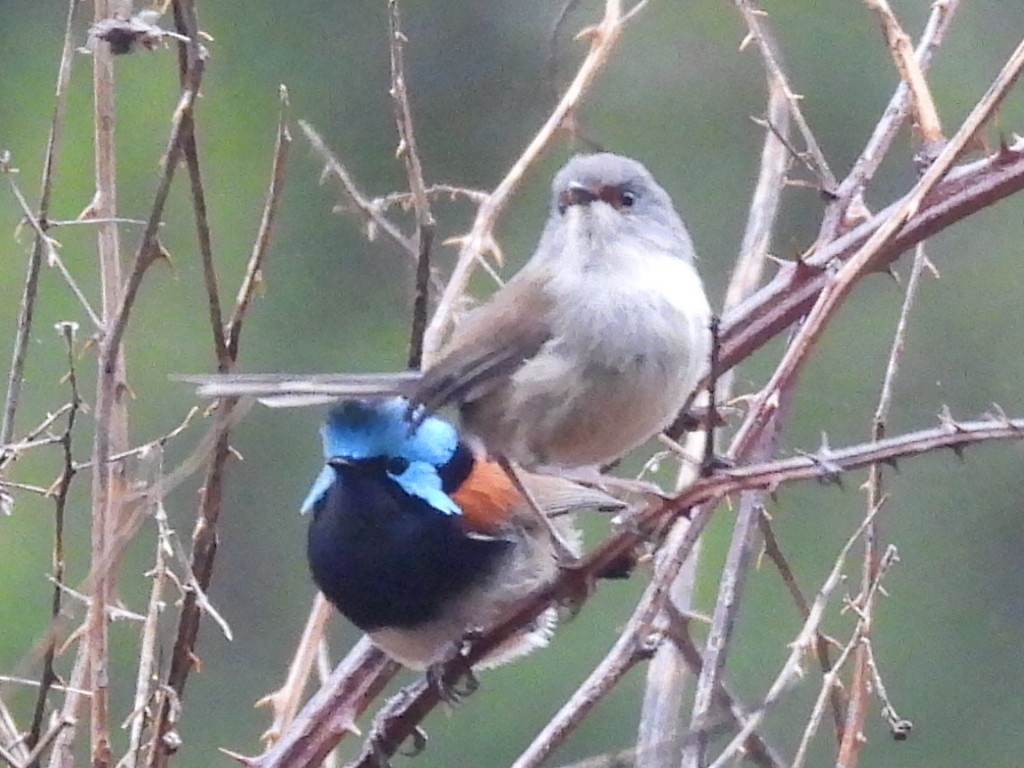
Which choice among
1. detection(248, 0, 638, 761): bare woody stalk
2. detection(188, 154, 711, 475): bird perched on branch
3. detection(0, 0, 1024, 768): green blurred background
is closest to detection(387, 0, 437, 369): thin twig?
detection(248, 0, 638, 761): bare woody stalk

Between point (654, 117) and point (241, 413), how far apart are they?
15.6 feet

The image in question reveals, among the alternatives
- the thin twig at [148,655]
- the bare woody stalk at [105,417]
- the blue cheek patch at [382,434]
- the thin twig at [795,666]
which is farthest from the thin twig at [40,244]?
the thin twig at [795,666]

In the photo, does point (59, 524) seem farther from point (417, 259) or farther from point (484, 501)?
point (484, 501)

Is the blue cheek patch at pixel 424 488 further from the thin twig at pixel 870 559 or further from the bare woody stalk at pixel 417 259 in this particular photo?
the thin twig at pixel 870 559

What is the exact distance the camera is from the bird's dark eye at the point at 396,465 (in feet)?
6.19

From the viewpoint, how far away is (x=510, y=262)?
16.4 feet

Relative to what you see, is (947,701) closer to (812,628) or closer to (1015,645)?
(1015,645)

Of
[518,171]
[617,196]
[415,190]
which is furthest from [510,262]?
[415,190]

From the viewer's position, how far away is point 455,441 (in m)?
1.92

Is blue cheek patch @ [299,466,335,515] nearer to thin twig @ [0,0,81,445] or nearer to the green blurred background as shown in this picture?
thin twig @ [0,0,81,445]

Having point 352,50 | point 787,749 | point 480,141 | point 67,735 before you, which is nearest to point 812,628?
point 67,735

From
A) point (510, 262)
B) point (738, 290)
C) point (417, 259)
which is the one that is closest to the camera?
point (417, 259)

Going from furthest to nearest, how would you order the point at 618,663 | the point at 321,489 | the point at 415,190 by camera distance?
the point at 321,489
the point at 415,190
the point at 618,663

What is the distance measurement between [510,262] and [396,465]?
314 cm
